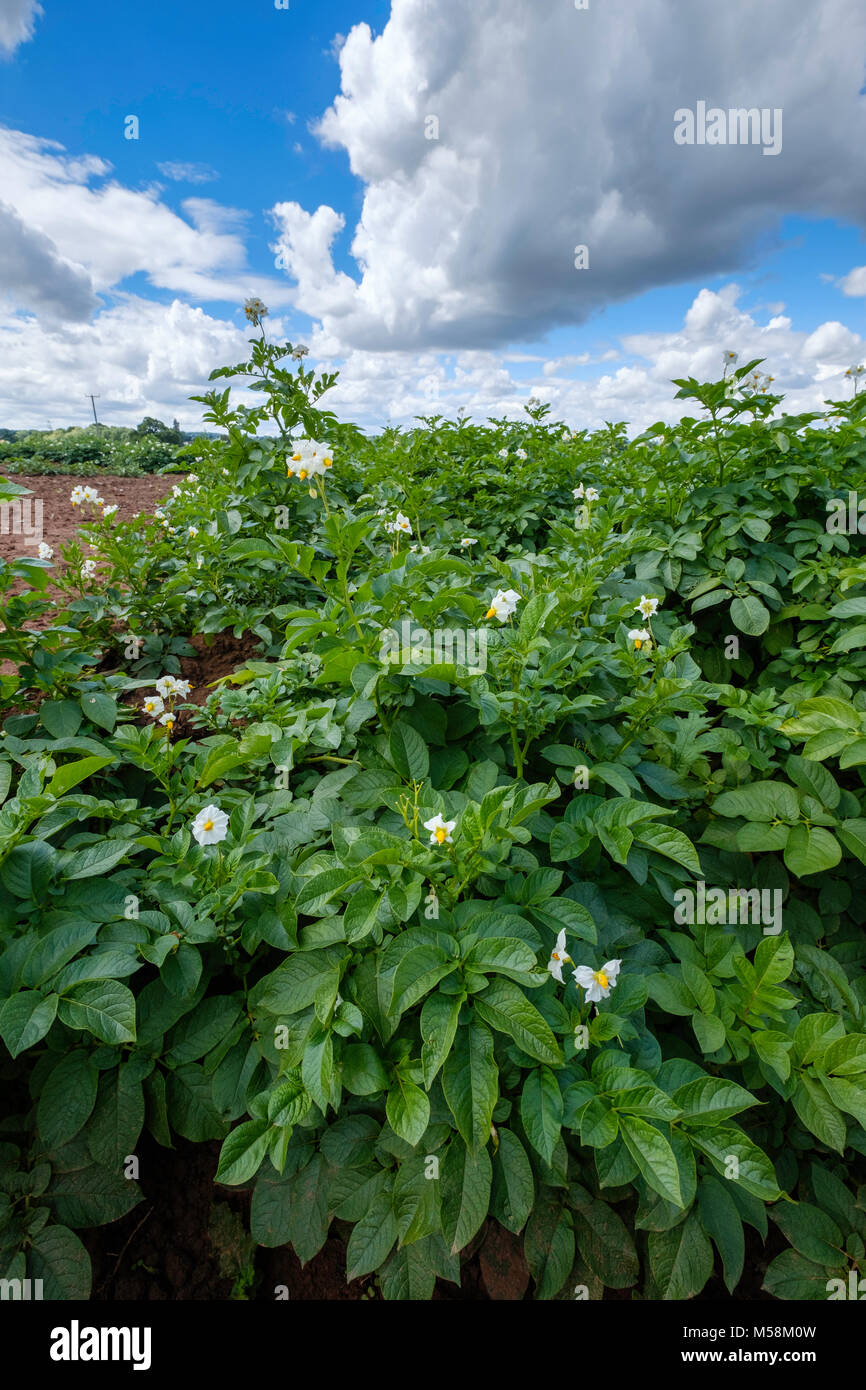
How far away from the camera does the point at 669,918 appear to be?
1.67m

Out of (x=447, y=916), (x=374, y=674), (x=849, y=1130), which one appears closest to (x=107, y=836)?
(x=374, y=674)

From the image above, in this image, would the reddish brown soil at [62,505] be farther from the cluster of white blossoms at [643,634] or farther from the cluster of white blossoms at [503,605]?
the cluster of white blossoms at [643,634]

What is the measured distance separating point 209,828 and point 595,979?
931 mm

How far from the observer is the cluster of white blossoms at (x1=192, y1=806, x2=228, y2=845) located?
4.96 ft

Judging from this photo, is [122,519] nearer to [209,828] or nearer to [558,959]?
[209,828]

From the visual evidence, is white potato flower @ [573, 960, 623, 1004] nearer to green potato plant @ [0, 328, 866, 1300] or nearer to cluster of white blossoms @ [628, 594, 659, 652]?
green potato plant @ [0, 328, 866, 1300]

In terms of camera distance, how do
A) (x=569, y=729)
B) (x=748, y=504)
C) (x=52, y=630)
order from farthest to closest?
(x=748, y=504) → (x=52, y=630) → (x=569, y=729)

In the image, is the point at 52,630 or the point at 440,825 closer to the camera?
the point at 440,825

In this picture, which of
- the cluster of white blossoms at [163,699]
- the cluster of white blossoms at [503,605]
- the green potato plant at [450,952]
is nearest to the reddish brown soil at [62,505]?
the cluster of white blossoms at [163,699]

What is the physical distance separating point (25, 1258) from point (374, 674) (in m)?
1.40

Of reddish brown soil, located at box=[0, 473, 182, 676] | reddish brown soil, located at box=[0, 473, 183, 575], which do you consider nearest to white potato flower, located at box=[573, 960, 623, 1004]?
reddish brown soil, located at box=[0, 473, 182, 676]

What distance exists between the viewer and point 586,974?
1209mm

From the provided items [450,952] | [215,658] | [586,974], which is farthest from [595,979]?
[215,658]
